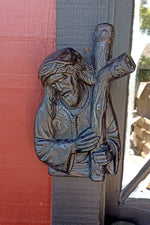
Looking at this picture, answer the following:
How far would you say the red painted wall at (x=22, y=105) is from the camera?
738 millimetres

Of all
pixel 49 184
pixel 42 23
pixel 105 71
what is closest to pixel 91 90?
pixel 105 71

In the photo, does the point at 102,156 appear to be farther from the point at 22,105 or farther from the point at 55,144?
the point at 22,105

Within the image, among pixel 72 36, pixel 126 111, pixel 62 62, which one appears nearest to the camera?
pixel 62 62

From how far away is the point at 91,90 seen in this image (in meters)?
0.63

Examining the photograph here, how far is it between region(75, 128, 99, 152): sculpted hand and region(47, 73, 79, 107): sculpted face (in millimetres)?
94

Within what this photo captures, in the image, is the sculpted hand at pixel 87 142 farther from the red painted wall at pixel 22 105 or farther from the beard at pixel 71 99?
the red painted wall at pixel 22 105

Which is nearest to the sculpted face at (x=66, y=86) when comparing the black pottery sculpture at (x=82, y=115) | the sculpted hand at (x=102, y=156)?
the black pottery sculpture at (x=82, y=115)

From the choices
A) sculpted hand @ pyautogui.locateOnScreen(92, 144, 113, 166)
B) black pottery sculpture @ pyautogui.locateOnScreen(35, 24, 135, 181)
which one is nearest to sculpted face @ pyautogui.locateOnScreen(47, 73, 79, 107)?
black pottery sculpture @ pyautogui.locateOnScreen(35, 24, 135, 181)

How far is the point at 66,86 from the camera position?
593mm

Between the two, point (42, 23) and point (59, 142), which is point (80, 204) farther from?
point (42, 23)

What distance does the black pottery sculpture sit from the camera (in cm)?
59

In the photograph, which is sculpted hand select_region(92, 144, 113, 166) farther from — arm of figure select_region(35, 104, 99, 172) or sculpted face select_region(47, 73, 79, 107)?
sculpted face select_region(47, 73, 79, 107)

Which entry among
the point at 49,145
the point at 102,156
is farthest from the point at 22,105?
the point at 102,156

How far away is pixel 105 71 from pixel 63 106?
0.15 m
